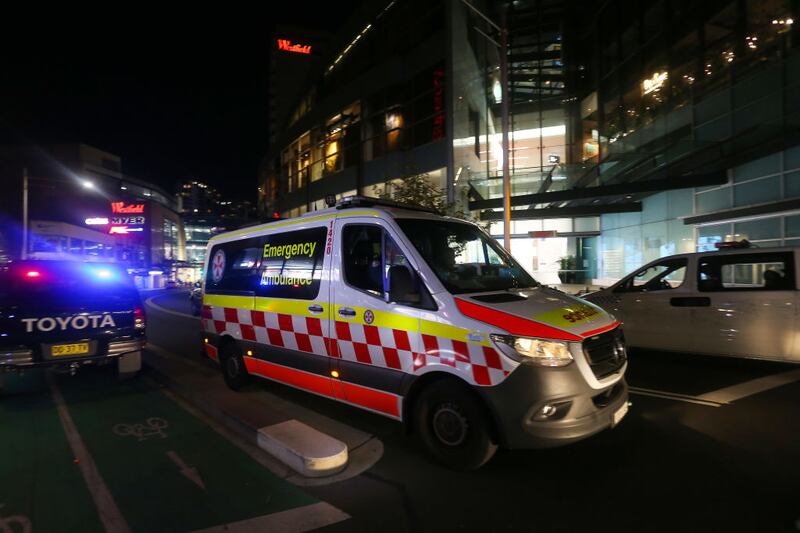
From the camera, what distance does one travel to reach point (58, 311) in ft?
19.2

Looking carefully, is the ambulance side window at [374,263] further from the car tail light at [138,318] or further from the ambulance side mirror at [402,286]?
the car tail light at [138,318]

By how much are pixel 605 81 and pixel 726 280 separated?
19.8m

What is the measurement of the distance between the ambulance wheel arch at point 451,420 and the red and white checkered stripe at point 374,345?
0.57 ft

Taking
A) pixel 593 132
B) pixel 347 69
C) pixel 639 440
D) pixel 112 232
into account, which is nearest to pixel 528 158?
pixel 593 132

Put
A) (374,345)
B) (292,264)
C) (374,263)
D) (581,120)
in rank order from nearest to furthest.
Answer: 1. (374,345)
2. (374,263)
3. (292,264)
4. (581,120)

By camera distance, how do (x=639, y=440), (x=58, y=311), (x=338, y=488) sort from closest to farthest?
(x=338, y=488), (x=639, y=440), (x=58, y=311)

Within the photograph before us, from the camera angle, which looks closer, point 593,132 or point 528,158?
point 593,132

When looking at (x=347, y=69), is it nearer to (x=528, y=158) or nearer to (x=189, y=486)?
(x=528, y=158)

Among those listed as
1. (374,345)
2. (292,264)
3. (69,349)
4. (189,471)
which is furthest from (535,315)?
(69,349)

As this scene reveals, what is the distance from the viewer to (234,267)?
6383 mm

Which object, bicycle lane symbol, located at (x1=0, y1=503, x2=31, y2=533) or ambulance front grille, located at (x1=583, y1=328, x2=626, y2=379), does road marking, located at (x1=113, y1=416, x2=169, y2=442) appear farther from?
ambulance front grille, located at (x1=583, y1=328, x2=626, y2=379)

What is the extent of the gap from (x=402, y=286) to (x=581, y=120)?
2546 centimetres

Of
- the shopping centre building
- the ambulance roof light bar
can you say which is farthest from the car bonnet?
the shopping centre building

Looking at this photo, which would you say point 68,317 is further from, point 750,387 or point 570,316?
point 750,387
